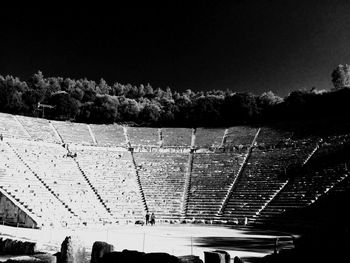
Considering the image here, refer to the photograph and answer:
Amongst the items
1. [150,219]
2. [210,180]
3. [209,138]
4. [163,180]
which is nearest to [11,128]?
[163,180]

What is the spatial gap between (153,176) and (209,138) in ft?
36.1

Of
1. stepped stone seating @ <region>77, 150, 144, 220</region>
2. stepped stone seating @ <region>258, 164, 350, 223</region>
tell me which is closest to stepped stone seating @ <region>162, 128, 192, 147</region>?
stepped stone seating @ <region>77, 150, 144, 220</region>

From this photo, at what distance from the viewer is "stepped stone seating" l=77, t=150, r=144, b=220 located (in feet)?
87.0

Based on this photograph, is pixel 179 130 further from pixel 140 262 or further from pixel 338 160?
pixel 140 262

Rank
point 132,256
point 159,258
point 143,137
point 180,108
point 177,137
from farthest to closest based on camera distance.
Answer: point 180,108 < point 177,137 < point 143,137 < point 132,256 < point 159,258

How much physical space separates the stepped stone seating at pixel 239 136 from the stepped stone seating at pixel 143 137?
8.13 metres

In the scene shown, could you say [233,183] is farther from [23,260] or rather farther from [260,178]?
[23,260]

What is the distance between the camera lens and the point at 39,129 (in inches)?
1432

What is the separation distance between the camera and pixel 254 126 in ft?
139

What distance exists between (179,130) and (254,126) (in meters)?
9.47

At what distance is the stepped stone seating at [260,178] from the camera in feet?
85.2

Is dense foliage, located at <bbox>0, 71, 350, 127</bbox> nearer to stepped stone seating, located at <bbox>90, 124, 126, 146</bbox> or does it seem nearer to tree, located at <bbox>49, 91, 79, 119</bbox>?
tree, located at <bbox>49, 91, 79, 119</bbox>

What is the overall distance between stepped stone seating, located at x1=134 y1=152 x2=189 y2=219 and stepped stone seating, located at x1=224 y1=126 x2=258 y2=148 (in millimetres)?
5451

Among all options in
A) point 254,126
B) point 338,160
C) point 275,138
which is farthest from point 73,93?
point 338,160
